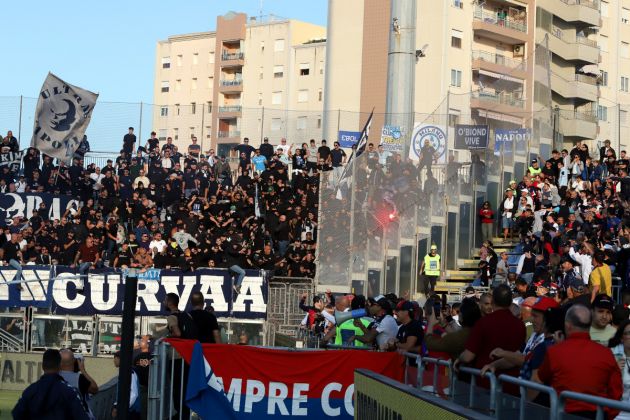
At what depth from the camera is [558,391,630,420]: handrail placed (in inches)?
253

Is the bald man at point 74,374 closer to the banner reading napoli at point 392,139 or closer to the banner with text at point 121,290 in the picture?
the banner reading napoli at point 392,139

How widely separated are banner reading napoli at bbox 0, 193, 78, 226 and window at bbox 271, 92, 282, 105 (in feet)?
216

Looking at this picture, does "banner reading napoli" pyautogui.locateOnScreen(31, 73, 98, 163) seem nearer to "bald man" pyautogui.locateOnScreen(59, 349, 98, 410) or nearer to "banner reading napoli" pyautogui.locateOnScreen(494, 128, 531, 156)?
"banner reading napoli" pyautogui.locateOnScreen(494, 128, 531, 156)

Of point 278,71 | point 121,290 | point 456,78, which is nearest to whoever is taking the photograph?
point 121,290

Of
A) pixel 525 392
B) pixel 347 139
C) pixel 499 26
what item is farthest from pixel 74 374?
pixel 499 26

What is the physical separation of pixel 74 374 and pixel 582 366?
6622mm

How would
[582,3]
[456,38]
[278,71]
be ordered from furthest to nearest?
[278,71], [582,3], [456,38]

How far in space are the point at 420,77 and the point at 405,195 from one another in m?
46.6

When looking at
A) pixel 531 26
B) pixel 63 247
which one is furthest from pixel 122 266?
pixel 531 26

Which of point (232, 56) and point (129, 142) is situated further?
point (232, 56)

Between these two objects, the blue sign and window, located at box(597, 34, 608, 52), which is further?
window, located at box(597, 34, 608, 52)

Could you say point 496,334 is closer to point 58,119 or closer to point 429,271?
point 429,271

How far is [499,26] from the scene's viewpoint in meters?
76.4

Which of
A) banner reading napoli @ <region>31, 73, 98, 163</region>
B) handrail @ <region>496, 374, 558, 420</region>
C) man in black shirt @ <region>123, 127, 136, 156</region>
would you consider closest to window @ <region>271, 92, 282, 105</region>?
man in black shirt @ <region>123, 127, 136, 156</region>
